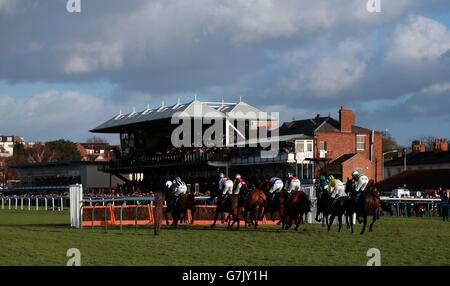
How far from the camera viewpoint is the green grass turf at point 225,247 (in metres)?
14.5

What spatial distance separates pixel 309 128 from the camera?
6500 cm

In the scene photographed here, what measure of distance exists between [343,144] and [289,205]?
40960mm

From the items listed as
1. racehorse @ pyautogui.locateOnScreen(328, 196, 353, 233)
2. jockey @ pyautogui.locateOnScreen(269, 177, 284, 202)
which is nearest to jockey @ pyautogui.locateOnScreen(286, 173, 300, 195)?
jockey @ pyautogui.locateOnScreen(269, 177, 284, 202)

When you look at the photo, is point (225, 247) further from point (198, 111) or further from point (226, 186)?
point (198, 111)

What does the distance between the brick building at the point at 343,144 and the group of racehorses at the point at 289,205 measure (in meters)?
32.8

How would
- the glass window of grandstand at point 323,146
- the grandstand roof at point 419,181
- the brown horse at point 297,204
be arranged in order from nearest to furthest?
the brown horse at point 297,204, the grandstand roof at point 419,181, the glass window of grandstand at point 323,146

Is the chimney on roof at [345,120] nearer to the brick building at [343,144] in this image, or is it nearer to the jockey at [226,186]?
the brick building at [343,144]

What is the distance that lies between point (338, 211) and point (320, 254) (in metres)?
7.57

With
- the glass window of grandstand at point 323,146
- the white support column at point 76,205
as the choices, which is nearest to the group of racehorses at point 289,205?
the white support column at point 76,205

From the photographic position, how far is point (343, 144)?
210 ft

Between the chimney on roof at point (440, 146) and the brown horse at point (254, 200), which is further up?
the chimney on roof at point (440, 146)

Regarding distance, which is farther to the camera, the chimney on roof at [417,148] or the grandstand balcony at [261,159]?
the chimney on roof at [417,148]

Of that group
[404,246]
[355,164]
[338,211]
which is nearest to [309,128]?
[355,164]
